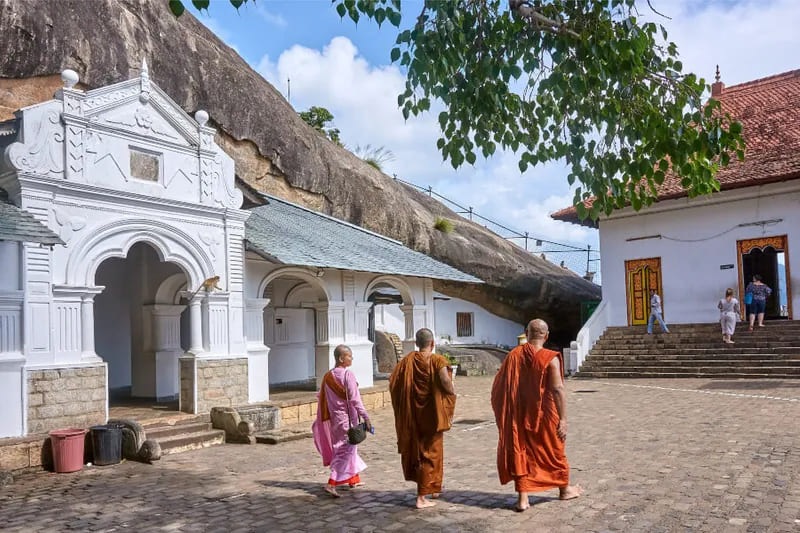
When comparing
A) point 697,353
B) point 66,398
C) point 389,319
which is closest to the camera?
point 66,398

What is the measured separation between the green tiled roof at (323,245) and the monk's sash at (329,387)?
494cm

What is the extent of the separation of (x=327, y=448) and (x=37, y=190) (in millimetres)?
5416

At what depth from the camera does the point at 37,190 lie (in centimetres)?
938

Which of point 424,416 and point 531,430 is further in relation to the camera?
point 424,416

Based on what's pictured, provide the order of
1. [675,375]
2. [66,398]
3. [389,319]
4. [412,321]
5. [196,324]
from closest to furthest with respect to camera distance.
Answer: [66,398] → [196,324] → [412,321] → [675,375] → [389,319]

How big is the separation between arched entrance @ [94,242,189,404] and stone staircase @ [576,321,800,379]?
34.5ft

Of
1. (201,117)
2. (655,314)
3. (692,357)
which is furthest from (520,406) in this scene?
(655,314)

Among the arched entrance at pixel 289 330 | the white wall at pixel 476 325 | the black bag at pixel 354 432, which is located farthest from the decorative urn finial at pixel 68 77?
the white wall at pixel 476 325

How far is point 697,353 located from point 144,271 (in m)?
13.3

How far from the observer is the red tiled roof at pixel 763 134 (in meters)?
18.5

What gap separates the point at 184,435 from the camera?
10117mm

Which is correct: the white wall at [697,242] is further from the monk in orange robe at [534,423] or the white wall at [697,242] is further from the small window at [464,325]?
the monk in orange robe at [534,423]

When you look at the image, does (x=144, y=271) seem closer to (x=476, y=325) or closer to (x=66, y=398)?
(x=66, y=398)

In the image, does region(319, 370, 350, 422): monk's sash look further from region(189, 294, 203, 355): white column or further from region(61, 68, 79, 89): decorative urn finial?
region(61, 68, 79, 89): decorative urn finial
